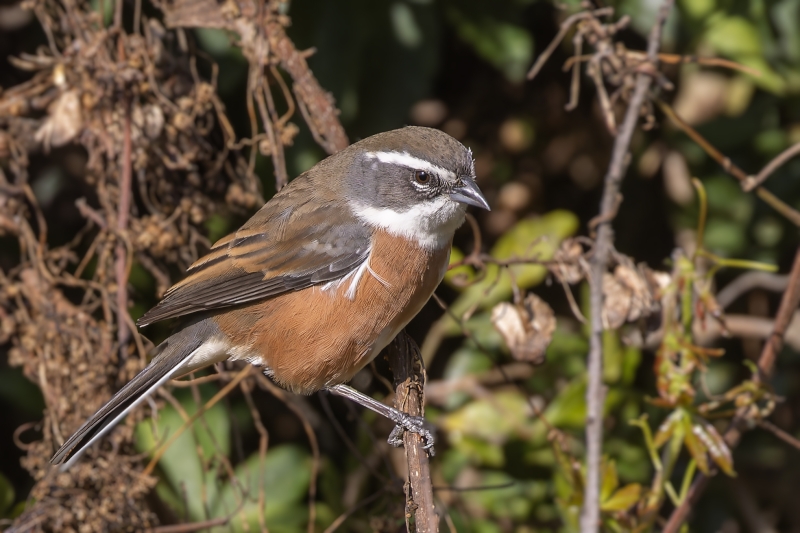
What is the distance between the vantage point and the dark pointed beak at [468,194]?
11.5 ft

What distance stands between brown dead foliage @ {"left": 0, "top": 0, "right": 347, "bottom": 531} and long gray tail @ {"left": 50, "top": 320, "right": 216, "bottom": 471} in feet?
0.73

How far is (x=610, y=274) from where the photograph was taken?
372 cm

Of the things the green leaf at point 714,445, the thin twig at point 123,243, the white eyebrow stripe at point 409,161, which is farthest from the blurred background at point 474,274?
the white eyebrow stripe at point 409,161

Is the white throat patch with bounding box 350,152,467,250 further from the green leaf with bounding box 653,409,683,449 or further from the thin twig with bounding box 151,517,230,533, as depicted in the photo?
the thin twig with bounding box 151,517,230,533

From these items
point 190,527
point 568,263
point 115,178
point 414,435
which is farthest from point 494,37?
point 190,527

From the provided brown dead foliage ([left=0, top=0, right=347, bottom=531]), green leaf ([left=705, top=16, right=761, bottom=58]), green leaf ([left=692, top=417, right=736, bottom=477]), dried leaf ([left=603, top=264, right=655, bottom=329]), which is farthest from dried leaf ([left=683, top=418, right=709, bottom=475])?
brown dead foliage ([left=0, top=0, right=347, bottom=531])

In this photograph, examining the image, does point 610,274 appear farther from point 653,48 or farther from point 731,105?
point 731,105

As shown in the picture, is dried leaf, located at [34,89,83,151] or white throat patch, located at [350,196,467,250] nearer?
white throat patch, located at [350,196,467,250]

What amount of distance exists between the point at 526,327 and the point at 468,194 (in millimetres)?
615

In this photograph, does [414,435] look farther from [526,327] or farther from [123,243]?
[123,243]

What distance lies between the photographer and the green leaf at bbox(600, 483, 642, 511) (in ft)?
11.5

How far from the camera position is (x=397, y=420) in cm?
357

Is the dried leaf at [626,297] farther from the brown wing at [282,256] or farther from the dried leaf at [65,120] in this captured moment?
Answer: the dried leaf at [65,120]

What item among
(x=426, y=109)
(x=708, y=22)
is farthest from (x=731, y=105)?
(x=426, y=109)
